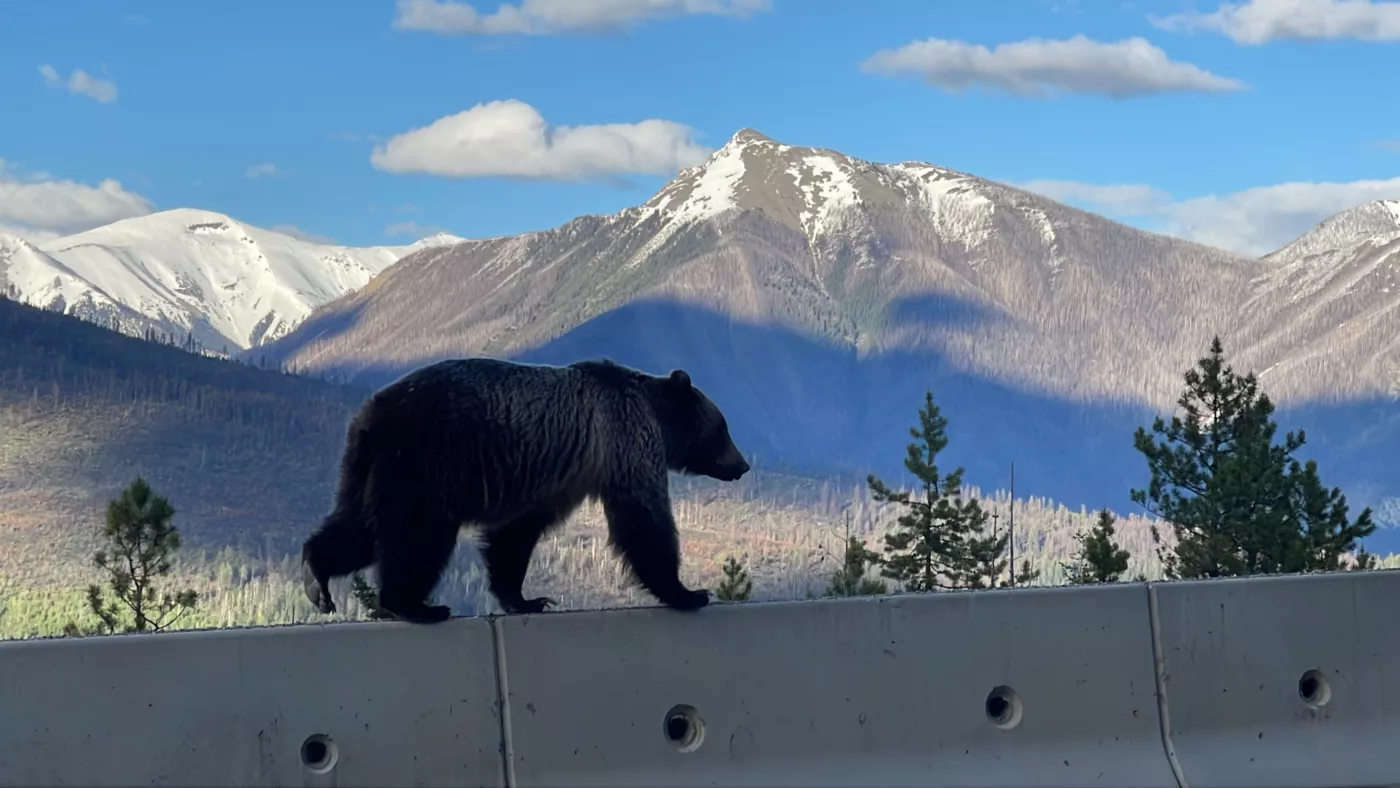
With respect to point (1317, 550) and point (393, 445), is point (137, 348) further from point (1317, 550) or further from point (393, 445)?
point (393, 445)

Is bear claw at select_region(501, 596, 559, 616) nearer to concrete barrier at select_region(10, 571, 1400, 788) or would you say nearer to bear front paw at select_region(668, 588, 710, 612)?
bear front paw at select_region(668, 588, 710, 612)

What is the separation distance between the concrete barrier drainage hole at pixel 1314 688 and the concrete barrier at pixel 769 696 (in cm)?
1

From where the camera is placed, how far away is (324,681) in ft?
22.2

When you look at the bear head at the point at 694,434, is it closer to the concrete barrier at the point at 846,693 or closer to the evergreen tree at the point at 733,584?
the concrete barrier at the point at 846,693

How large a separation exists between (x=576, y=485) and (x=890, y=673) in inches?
74.7

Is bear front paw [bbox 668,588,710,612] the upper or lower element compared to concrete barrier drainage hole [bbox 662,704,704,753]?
upper

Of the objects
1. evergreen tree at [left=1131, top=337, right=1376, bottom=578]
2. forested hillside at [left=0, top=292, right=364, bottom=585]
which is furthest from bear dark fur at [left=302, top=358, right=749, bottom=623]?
forested hillside at [left=0, top=292, right=364, bottom=585]

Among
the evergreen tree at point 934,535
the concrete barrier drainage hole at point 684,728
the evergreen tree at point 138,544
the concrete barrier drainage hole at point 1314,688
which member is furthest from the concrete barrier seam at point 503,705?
the evergreen tree at point 934,535

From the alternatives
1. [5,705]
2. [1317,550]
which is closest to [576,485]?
[5,705]

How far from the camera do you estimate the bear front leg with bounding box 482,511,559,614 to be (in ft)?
28.5

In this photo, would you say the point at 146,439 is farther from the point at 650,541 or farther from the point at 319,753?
the point at 319,753

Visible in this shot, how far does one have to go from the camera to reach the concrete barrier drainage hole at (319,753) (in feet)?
22.0

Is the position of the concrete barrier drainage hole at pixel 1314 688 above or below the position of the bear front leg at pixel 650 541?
below

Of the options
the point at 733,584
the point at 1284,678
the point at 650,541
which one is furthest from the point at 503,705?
the point at 733,584
